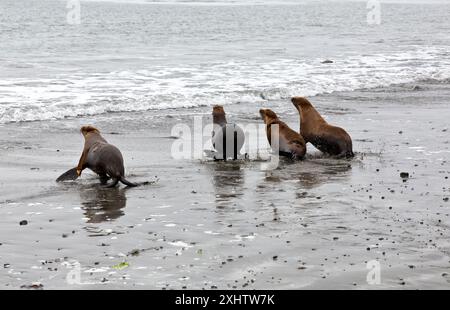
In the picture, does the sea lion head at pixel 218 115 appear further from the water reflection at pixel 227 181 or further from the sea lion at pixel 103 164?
the sea lion at pixel 103 164

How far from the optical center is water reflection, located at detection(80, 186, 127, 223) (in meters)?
7.98

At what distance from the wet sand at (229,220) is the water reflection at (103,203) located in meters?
0.01

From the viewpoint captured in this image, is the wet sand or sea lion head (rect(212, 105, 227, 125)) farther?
sea lion head (rect(212, 105, 227, 125))

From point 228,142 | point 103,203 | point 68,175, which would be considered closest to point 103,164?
point 68,175

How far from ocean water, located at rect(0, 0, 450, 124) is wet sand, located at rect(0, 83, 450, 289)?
19.7ft

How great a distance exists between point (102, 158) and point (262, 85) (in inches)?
498

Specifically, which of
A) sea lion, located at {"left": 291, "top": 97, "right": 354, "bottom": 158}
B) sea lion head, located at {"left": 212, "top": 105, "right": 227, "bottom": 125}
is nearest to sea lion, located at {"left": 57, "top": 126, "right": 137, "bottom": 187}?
sea lion head, located at {"left": 212, "top": 105, "right": 227, "bottom": 125}

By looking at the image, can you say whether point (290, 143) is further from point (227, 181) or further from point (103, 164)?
point (103, 164)

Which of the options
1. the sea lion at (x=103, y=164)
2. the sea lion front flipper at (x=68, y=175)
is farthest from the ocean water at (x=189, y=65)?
the sea lion front flipper at (x=68, y=175)

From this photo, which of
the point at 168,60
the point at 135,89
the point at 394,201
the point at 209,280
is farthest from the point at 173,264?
the point at 168,60

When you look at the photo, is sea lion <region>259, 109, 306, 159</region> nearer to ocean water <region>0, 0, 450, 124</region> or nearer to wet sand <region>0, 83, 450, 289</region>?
wet sand <region>0, 83, 450, 289</region>

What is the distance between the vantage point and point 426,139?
12875mm

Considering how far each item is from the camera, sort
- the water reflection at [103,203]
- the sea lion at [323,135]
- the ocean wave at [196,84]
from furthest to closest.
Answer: the ocean wave at [196,84], the sea lion at [323,135], the water reflection at [103,203]

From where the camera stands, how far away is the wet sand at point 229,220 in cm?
611
